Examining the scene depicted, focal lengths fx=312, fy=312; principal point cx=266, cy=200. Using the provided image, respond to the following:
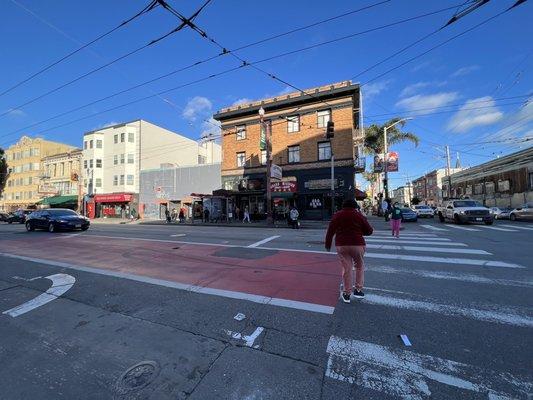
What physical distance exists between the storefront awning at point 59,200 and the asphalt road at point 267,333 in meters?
47.1

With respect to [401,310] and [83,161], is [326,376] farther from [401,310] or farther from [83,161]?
[83,161]

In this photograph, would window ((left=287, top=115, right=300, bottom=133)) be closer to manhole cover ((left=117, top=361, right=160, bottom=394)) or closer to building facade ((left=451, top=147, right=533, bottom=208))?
building facade ((left=451, top=147, right=533, bottom=208))

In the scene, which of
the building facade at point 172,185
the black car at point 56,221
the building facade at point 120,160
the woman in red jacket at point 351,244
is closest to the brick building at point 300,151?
the building facade at point 172,185

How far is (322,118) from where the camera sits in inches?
1168

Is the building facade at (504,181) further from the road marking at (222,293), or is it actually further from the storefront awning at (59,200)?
the storefront awning at (59,200)

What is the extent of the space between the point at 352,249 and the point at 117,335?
355cm

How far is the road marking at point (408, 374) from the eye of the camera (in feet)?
8.70

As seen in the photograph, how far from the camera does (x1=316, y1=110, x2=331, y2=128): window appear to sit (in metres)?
29.4

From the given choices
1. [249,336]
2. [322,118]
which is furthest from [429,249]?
[322,118]

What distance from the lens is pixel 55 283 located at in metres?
6.52

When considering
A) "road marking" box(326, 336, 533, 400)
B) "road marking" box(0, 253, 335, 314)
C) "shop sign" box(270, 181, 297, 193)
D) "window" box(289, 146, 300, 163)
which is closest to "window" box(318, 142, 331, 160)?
"window" box(289, 146, 300, 163)

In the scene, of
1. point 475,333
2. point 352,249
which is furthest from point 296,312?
point 475,333

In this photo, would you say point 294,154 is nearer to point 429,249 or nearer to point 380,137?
point 380,137

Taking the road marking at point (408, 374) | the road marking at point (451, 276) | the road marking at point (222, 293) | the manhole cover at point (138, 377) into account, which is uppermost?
the road marking at point (451, 276)
